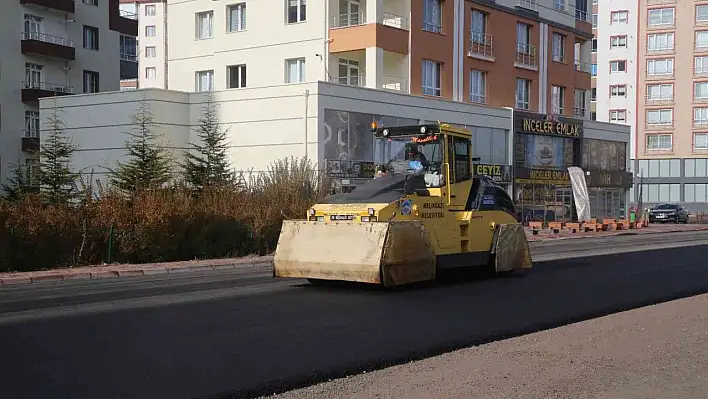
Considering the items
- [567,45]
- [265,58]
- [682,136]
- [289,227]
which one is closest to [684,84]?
[682,136]

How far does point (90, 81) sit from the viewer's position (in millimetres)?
55438

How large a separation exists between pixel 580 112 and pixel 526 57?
9038mm

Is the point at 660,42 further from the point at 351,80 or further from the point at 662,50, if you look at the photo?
the point at 351,80

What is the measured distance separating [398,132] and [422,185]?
1.47m

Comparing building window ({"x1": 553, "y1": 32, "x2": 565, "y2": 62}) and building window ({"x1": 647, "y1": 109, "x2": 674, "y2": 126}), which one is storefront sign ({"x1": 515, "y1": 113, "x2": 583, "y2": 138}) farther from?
building window ({"x1": 647, "y1": 109, "x2": 674, "y2": 126})

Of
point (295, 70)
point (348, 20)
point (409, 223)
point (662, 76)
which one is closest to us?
point (409, 223)

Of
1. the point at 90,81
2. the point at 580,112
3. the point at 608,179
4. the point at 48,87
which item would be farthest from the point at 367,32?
the point at 90,81

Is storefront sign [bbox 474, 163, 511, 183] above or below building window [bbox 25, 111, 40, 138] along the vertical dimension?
below

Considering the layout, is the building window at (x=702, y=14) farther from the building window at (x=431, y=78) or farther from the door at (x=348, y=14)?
the door at (x=348, y=14)

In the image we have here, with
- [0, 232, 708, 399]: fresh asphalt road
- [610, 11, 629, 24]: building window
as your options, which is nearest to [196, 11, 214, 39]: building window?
[0, 232, 708, 399]: fresh asphalt road

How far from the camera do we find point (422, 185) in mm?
15938

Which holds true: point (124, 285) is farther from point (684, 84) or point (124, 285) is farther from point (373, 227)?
point (684, 84)

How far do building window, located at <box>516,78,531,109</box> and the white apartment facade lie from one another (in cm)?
4291

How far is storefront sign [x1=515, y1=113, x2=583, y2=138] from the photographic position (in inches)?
1848
